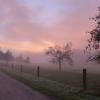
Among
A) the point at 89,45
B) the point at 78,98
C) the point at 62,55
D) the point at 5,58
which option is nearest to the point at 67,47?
the point at 62,55

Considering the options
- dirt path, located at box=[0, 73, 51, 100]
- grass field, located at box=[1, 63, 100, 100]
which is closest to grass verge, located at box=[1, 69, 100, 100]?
grass field, located at box=[1, 63, 100, 100]

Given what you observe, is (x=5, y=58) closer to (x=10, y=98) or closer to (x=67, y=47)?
(x=67, y=47)

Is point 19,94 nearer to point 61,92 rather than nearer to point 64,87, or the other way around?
point 61,92

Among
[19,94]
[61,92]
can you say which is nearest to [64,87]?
[61,92]

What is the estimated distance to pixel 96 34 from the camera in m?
19.2

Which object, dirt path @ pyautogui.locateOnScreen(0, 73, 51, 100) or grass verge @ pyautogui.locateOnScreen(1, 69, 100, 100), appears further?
grass verge @ pyautogui.locateOnScreen(1, 69, 100, 100)

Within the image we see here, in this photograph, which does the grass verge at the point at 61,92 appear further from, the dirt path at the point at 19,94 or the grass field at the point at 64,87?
the dirt path at the point at 19,94

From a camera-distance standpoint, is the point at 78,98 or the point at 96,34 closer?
the point at 78,98

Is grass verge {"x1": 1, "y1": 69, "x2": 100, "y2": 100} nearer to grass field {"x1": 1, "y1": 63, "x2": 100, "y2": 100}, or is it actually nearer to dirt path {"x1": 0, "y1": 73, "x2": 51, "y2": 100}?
grass field {"x1": 1, "y1": 63, "x2": 100, "y2": 100}

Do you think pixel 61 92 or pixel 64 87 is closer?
pixel 61 92

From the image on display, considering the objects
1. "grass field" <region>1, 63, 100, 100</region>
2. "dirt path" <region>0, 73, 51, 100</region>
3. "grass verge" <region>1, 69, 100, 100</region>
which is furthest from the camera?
"grass field" <region>1, 63, 100, 100</region>

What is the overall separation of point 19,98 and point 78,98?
126 inches

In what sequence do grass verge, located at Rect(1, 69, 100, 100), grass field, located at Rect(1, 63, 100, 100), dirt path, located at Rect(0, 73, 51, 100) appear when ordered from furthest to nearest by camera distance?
1. grass field, located at Rect(1, 63, 100, 100)
2. grass verge, located at Rect(1, 69, 100, 100)
3. dirt path, located at Rect(0, 73, 51, 100)

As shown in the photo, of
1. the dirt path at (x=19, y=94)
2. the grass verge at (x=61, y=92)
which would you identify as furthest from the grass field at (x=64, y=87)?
the dirt path at (x=19, y=94)
